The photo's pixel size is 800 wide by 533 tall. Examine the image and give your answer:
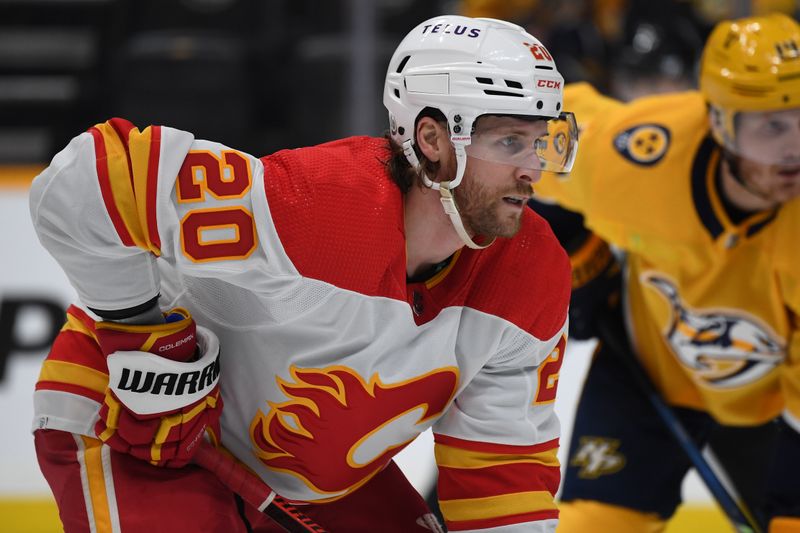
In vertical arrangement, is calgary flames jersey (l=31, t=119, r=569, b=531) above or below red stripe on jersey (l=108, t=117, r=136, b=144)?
below

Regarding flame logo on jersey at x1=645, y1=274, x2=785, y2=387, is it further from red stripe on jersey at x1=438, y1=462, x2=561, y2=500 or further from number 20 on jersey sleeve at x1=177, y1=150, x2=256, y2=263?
number 20 on jersey sleeve at x1=177, y1=150, x2=256, y2=263

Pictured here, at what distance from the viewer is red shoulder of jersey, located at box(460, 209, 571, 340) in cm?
215

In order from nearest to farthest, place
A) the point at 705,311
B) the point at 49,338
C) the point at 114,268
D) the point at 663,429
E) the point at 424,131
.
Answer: the point at 114,268 < the point at 424,131 < the point at 705,311 < the point at 663,429 < the point at 49,338

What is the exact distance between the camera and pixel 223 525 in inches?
82.1

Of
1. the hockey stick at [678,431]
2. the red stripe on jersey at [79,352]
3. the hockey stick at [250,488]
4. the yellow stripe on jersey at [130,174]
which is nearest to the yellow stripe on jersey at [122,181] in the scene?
the yellow stripe on jersey at [130,174]

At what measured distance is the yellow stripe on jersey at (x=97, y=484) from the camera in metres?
2.03

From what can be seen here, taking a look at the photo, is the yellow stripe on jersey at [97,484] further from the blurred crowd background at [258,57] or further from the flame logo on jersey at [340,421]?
the blurred crowd background at [258,57]

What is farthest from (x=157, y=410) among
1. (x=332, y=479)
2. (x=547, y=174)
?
(x=547, y=174)

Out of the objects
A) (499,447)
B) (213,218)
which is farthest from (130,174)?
(499,447)

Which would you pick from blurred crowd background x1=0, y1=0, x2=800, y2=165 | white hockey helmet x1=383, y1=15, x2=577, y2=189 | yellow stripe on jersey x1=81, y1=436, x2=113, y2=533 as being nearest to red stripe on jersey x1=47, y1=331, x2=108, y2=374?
yellow stripe on jersey x1=81, y1=436, x2=113, y2=533

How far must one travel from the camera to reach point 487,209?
2.08 metres

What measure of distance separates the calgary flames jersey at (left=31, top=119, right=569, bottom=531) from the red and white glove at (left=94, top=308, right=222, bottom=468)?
64mm

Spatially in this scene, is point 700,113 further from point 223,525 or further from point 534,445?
point 223,525

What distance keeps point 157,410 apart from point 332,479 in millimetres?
390
